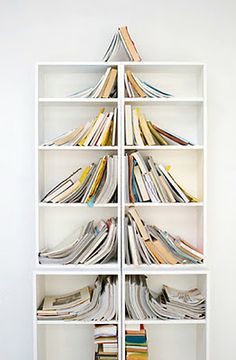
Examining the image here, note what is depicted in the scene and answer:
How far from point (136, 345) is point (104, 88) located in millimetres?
1343

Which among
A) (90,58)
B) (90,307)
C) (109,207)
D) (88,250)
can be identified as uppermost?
(90,58)

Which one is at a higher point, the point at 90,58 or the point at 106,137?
the point at 90,58

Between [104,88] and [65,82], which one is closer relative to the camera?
[104,88]

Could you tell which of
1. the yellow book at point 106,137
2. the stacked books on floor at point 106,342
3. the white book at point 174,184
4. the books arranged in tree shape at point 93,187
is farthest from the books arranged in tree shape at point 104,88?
the stacked books on floor at point 106,342

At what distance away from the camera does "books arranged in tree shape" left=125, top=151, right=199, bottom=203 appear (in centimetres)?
269

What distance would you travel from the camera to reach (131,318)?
265cm

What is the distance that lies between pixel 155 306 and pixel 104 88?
1.17m

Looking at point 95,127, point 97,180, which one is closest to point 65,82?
point 95,127

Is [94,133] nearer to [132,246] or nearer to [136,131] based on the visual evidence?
[136,131]

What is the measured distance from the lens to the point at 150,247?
2.68m
